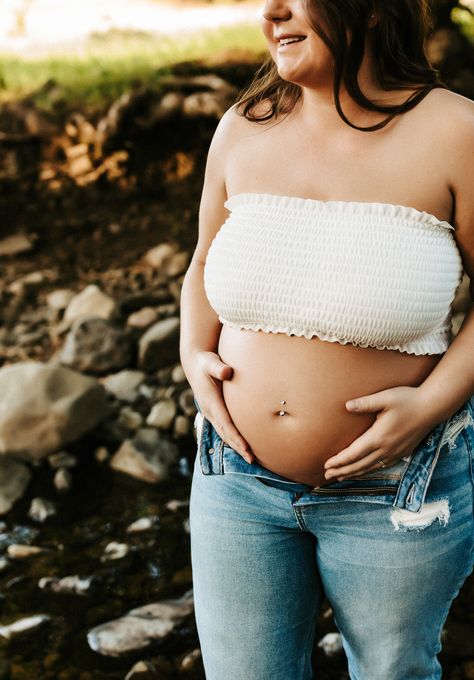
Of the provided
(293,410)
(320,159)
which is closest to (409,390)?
(293,410)

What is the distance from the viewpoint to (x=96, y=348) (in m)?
4.59

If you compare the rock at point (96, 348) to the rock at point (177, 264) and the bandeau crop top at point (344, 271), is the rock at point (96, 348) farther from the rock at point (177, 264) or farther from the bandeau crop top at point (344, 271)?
the bandeau crop top at point (344, 271)

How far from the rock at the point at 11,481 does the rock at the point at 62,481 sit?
138 millimetres

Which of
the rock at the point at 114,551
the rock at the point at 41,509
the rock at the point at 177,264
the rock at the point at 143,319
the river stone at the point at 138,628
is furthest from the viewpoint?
the rock at the point at 177,264

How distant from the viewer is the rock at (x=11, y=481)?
364 cm

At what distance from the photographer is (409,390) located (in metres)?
1.49

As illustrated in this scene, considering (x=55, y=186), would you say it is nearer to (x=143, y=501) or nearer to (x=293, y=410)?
(x=143, y=501)

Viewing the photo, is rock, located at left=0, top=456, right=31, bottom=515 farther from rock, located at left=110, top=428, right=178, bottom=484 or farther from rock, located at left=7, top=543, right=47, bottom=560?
rock, located at left=110, top=428, right=178, bottom=484

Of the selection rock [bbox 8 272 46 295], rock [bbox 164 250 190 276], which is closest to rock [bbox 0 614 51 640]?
rock [bbox 164 250 190 276]

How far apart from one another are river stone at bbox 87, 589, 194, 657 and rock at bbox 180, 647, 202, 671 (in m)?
0.12

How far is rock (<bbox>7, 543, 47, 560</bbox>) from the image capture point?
329cm

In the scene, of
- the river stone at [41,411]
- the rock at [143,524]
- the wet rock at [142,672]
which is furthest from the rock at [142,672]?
the river stone at [41,411]

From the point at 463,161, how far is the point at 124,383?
3.21 meters

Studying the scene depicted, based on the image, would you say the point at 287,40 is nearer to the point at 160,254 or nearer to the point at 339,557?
the point at 339,557
